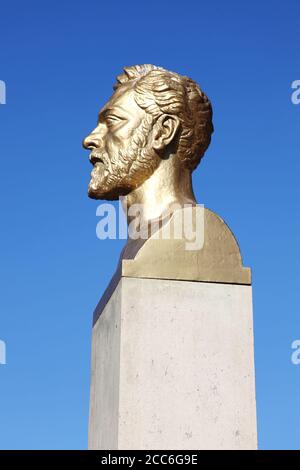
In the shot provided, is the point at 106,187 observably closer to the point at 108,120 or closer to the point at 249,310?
the point at 108,120

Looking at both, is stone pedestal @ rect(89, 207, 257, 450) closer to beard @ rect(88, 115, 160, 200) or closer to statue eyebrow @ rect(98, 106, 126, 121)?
beard @ rect(88, 115, 160, 200)

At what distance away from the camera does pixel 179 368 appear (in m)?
7.09

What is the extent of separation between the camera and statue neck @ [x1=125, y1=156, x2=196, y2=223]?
7992mm

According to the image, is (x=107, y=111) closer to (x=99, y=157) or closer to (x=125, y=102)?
(x=125, y=102)

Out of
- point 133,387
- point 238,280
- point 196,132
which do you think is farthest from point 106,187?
point 133,387

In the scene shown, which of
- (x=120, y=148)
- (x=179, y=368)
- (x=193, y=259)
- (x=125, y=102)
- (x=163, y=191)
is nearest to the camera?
(x=179, y=368)

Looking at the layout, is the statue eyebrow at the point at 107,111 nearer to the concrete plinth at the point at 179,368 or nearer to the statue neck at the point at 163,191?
the statue neck at the point at 163,191

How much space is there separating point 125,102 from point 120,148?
46cm

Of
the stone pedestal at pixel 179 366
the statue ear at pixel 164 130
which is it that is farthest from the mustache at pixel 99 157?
the stone pedestal at pixel 179 366

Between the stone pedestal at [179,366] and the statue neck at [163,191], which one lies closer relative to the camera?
the stone pedestal at [179,366]

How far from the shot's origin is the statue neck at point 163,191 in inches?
315

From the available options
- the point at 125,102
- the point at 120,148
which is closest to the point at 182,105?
the point at 125,102

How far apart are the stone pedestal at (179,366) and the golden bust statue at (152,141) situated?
98 centimetres

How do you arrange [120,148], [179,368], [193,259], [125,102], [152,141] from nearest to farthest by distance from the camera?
[179,368]
[193,259]
[152,141]
[120,148]
[125,102]
